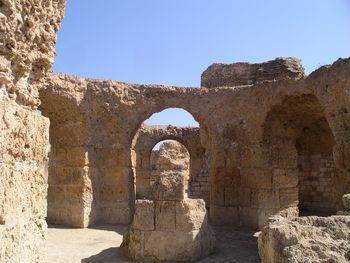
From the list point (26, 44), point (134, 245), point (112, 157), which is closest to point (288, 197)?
point (134, 245)

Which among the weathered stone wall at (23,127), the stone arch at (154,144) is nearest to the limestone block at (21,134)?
the weathered stone wall at (23,127)

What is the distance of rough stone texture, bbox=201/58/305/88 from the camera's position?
11.4m

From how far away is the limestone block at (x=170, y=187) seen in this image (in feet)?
21.8

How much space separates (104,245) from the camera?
290 inches

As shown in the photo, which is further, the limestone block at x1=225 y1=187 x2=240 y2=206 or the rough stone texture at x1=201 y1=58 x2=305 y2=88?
the rough stone texture at x1=201 y1=58 x2=305 y2=88

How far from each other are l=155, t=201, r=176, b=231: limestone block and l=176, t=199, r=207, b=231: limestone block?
95 mm

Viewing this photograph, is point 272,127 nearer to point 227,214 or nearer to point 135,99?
point 227,214

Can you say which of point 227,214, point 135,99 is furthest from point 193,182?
point 135,99

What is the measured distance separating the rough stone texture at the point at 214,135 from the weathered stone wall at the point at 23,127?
6066 mm

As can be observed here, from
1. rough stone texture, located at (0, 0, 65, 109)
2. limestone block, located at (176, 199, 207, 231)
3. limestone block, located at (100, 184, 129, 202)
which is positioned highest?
rough stone texture, located at (0, 0, 65, 109)

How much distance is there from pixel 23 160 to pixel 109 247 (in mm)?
5153

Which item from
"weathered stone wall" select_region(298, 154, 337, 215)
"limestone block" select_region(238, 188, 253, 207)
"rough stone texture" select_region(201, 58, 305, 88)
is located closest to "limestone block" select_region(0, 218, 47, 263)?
"limestone block" select_region(238, 188, 253, 207)

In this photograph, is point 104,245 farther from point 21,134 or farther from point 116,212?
point 21,134

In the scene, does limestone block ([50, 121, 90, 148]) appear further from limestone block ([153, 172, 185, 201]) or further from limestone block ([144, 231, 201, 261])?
limestone block ([144, 231, 201, 261])
